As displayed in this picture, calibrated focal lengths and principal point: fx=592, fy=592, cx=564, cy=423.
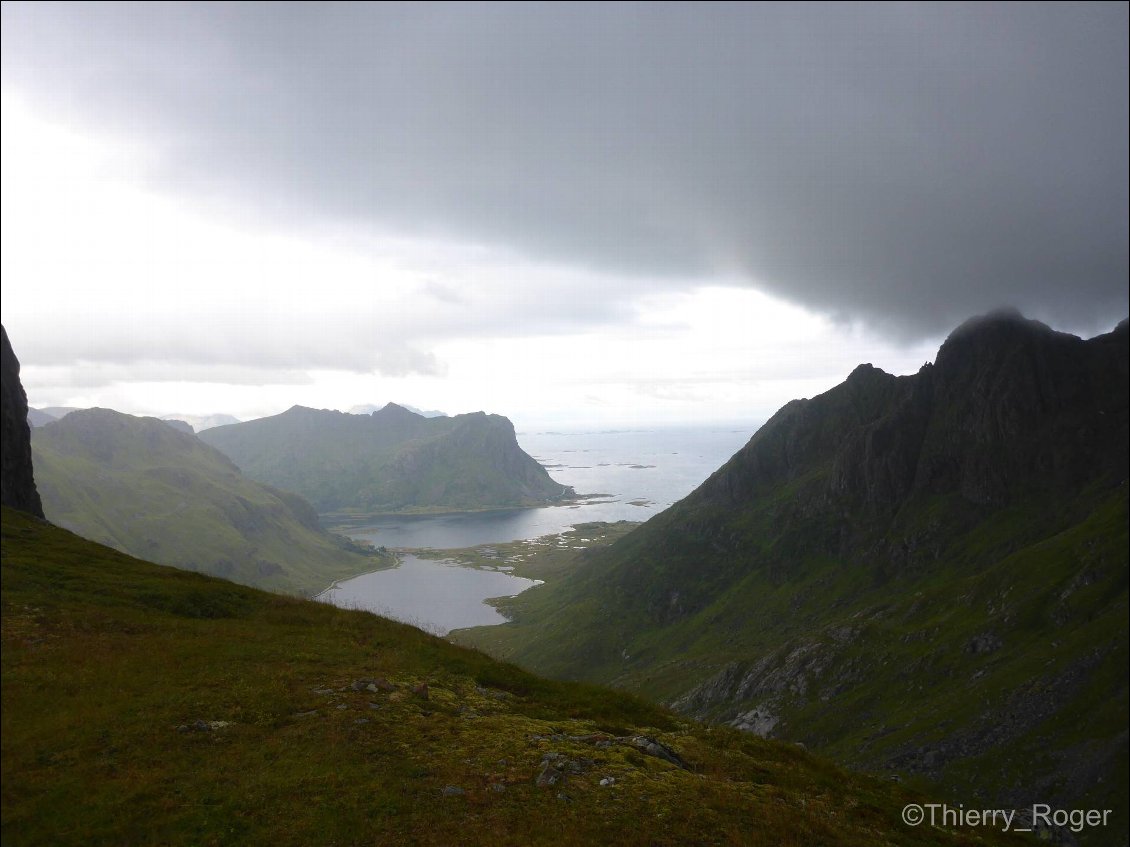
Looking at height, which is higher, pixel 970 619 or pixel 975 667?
pixel 970 619

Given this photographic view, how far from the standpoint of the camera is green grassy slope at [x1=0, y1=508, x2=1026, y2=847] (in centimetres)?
1733

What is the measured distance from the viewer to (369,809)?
59.9 ft

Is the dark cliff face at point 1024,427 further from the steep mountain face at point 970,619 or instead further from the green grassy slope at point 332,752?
the green grassy slope at point 332,752

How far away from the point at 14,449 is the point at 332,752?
66229mm

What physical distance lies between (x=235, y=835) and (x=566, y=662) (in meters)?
187

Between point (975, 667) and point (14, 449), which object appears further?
point (975, 667)

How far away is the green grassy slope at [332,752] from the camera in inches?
682

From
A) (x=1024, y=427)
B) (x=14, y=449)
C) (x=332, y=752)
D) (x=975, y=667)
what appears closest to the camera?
(x=332, y=752)

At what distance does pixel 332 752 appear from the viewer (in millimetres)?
21359

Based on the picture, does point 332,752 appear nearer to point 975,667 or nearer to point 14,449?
point 14,449

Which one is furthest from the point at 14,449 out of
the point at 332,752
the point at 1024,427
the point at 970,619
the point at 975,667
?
the point at 1024,427

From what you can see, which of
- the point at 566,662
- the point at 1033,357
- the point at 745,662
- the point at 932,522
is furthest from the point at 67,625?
the point at 1033,357

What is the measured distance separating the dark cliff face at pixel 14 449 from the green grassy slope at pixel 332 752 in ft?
108

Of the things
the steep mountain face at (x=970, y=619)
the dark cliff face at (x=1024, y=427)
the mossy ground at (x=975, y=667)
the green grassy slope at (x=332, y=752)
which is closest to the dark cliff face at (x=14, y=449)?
the green grassy slope at (x=332, y=752)
